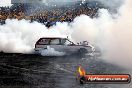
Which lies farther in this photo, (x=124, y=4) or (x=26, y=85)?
(x=124, y=4)

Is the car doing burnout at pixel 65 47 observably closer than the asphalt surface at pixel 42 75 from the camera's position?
No

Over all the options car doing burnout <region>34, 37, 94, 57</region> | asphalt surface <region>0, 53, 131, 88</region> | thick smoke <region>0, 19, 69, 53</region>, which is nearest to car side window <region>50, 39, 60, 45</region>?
car doing burnout <region>34, 37, 94, 57</region>

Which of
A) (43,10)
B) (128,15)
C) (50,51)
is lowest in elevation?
(50,51)

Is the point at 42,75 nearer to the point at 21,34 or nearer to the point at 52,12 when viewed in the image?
the point at 21,34

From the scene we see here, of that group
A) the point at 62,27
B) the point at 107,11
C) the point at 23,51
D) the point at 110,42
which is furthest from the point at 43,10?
the point at 110,42

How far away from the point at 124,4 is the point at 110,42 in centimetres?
281

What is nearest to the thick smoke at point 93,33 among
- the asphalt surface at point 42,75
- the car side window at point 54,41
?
the car side window at point 54,41

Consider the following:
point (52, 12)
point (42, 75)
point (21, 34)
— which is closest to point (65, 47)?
point (21, 34)

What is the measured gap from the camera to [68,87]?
12141 mm

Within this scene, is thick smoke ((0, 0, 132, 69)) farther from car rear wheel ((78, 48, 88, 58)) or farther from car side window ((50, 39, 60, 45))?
car side window ((50, 39, 60, 45))

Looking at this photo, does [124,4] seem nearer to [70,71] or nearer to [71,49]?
[71,49]

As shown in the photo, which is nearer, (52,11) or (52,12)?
(52,12)

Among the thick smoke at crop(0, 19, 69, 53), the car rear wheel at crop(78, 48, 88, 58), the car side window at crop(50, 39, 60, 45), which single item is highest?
the thick smoke at crop(0, 19, 69, 53)

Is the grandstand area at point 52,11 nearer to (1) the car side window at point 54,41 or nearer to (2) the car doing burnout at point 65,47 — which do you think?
(1) the car side window at point 54,41
